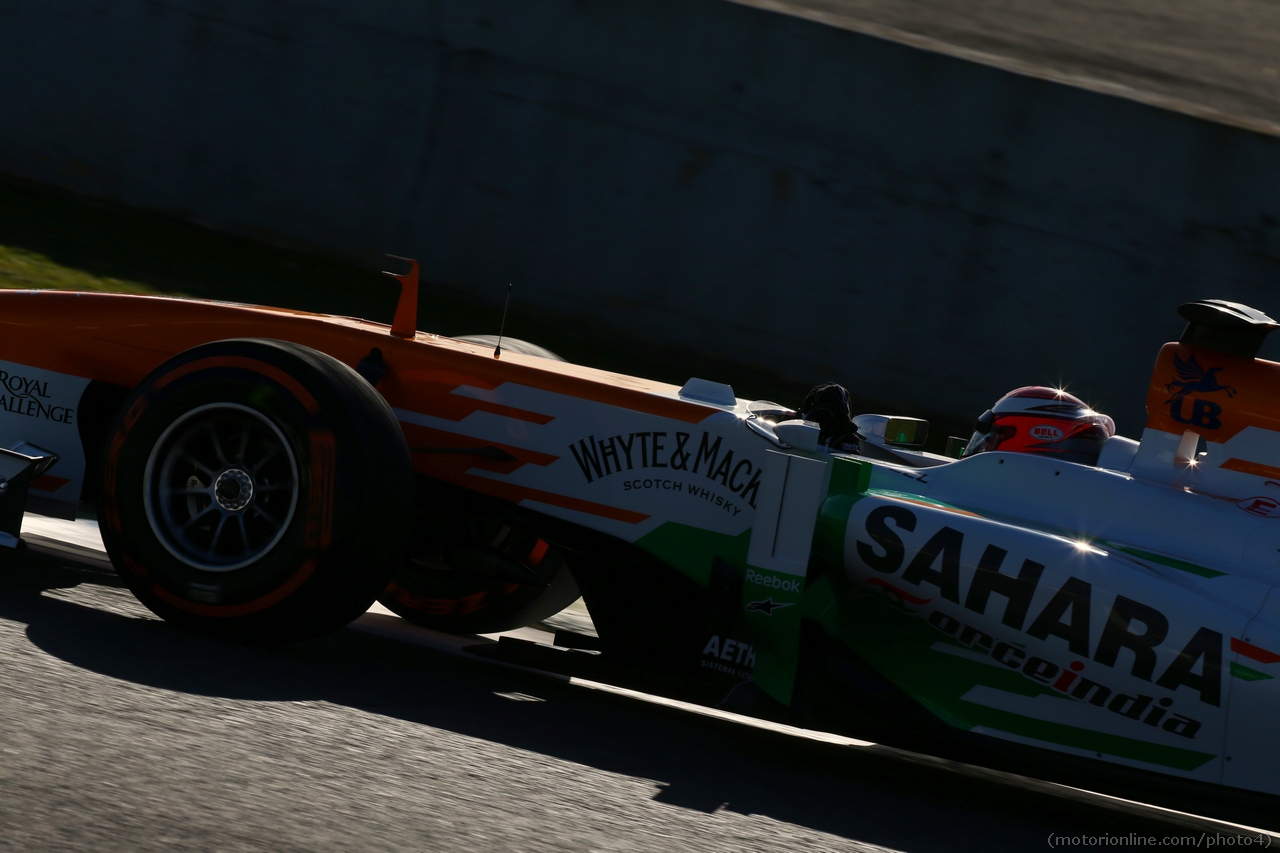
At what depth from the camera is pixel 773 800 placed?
11.0 feet

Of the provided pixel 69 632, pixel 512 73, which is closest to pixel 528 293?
pixel 512 73

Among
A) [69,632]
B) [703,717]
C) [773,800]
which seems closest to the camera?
[773,800]

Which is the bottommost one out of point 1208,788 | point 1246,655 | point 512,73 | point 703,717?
point 703,717

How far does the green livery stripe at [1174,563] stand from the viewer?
362 centimetres

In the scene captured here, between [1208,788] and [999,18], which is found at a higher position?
[999,18]

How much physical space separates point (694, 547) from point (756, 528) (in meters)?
0.32

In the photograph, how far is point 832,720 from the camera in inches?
148

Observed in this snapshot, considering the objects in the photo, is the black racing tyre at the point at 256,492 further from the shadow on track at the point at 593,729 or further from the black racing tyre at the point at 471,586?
the black racing tyre at the point at 471,586

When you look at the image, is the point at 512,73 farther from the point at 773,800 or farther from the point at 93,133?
the point at 773,800

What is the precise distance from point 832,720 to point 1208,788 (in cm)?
101

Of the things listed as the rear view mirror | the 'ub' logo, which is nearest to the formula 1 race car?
the 'ub' logo

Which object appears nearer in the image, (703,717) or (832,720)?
(832,720)

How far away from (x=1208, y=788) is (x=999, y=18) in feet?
30.7

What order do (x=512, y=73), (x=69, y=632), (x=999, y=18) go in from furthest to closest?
(x=999, y=18)
(x=512, y=73)
(x=69, y=632)
